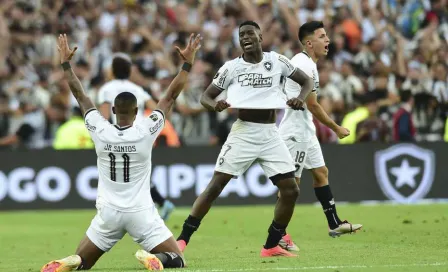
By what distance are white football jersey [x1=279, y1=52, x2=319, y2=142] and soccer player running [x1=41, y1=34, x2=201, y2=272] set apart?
9.99 ft

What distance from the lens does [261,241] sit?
13.7m

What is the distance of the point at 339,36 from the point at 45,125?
23.5 ft

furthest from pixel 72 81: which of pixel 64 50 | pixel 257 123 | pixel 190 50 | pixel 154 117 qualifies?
pixel 257 123

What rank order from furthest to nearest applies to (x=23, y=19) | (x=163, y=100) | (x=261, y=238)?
(x=23, y=19)
(x=261, y=238)
(x=163, y=100)

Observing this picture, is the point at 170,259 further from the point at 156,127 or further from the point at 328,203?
the point at 328,203

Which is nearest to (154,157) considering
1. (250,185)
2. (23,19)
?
(250,185)

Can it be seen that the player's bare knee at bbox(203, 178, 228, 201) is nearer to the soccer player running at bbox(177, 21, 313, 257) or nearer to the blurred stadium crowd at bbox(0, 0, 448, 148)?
the soccer player running at bbox(177, 21, 313, 257)

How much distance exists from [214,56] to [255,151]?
12.2 meters

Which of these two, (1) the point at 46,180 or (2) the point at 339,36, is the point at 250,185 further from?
(2) the point at 339,36

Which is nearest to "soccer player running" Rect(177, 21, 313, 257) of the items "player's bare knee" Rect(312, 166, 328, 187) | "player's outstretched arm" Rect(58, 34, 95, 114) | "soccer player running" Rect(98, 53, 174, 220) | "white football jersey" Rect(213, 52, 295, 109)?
"white football jersey" Rect(213, 52, 295, 109)

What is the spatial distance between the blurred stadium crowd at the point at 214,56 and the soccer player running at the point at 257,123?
373 inches

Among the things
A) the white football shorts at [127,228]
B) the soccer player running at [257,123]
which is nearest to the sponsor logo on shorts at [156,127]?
the white football shorts at [127,228]

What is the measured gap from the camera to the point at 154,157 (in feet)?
65.1

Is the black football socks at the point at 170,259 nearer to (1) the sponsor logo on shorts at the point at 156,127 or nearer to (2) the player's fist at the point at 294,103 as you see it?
(1) the sponsor logo on shorts at the point at 156,127
